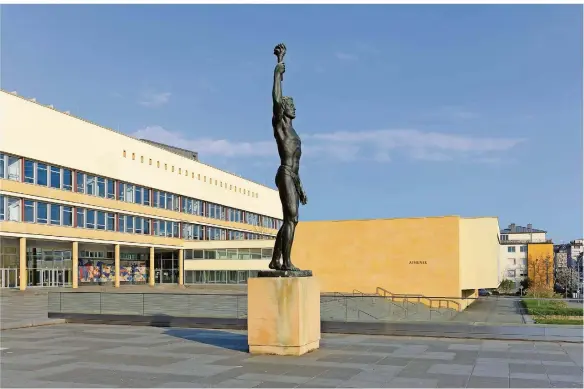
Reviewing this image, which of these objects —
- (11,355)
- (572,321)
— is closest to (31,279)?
(11,355)

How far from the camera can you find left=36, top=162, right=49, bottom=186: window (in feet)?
171

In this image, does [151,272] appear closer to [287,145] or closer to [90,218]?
[90,218]

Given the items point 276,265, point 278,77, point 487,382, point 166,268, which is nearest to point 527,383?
point 487,382

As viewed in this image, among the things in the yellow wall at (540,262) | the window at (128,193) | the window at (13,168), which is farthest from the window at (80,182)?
the yellow wall at (540,262)

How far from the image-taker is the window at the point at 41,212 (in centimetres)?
5238

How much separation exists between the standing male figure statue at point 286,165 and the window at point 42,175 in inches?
1748

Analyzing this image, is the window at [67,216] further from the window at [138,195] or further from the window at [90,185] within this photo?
the window at [138,195]

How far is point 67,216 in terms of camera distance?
56.2 metres

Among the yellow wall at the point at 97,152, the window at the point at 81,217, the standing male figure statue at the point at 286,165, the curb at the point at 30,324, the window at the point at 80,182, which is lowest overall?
the curb at the point at 30,324

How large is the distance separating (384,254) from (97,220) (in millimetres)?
29828

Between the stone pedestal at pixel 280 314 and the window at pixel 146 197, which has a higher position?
the window at pixel 146 197

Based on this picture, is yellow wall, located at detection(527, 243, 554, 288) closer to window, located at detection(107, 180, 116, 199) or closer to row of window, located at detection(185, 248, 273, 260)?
row of window, located at detection(185, 248, 273, 260)

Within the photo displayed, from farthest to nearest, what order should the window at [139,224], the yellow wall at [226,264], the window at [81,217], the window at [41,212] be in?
1. the yellow wall at [226,264]
2. the window at [139,224]
3. the window at [81,217]
4. the window at [41,212]

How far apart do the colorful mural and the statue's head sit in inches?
2112
